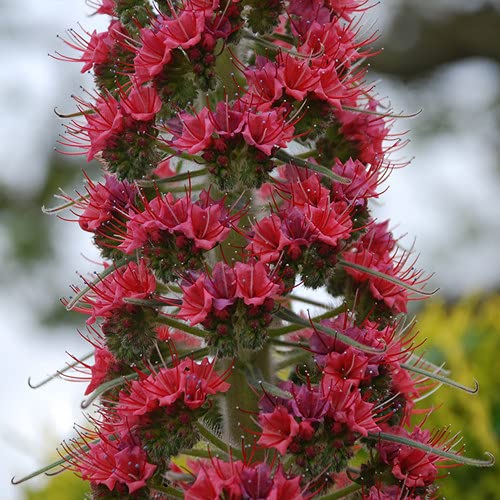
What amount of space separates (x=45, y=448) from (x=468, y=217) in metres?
6.29

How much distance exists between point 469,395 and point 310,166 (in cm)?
215

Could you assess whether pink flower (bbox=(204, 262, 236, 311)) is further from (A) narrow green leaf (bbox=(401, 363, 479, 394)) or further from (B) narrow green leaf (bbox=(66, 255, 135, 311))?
(A) narrow green leaf (bbox=(401, 363, 479, 394))

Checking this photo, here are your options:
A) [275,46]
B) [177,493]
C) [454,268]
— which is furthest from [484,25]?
[177,493]

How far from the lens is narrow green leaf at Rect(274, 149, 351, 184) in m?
2.36

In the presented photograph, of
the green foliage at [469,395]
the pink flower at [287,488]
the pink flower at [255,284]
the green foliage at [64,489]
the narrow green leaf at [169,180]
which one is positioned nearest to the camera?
the pink flower at [287,488]

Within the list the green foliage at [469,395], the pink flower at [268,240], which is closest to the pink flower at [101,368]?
the pink flower at [268,240]

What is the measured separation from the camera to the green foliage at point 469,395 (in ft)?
13.2

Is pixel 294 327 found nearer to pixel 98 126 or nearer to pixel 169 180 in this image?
pixel 169 180

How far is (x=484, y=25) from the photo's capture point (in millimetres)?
7086

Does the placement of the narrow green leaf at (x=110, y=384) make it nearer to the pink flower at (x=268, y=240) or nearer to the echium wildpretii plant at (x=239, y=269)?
the echium wildpretii plant at (x=239, y=269)

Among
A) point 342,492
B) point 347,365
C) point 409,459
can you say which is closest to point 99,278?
point 347,365

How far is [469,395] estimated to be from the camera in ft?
13.7

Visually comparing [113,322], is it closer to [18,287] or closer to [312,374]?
[312,374]

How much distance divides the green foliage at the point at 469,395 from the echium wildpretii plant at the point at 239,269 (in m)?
1.39
